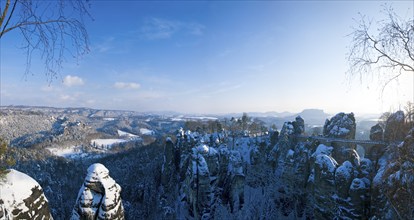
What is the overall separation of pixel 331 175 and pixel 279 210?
42.3 feet

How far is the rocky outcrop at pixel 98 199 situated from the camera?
388 inches

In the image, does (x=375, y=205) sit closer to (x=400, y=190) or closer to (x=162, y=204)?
(x=400, y=190)

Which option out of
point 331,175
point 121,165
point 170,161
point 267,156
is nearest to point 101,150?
point 121,165

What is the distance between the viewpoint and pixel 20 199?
6852 millimetres

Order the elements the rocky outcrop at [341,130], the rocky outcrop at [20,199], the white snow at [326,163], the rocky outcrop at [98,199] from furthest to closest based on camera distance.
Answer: the rocky outcrop at [341,130]
the white snow at [326,163]
the rocky outcrop at [98,199]
the rocky outcrop at [20,199]

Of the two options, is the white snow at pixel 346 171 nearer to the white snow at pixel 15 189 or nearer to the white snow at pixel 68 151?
the white snow at pixel 15 189

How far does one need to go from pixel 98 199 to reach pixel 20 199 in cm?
361

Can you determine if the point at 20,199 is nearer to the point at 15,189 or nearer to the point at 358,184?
the point at 15,189

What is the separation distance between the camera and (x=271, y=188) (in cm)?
3369

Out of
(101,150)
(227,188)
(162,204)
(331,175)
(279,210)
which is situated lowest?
(101,150)

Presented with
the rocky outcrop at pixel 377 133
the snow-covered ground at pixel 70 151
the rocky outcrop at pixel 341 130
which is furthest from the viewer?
the snow-covered ground at pixel 70 151

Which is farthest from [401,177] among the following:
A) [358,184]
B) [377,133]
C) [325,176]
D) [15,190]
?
[377,133]

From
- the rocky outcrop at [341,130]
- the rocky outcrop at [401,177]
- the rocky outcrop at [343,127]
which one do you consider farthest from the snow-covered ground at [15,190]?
the rocky outcrop at [343,127]

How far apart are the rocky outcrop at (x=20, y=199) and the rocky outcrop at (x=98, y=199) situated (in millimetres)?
2474
